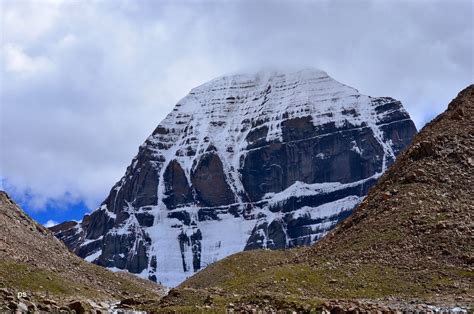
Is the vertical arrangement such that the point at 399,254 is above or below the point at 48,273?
below

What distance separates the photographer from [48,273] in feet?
400

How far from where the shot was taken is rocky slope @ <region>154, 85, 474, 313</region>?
313 ft

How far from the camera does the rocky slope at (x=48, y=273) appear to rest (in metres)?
108

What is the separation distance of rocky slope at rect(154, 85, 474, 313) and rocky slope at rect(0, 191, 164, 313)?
13.7 m

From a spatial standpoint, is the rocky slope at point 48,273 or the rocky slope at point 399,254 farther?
the rocky slope at point 48,273

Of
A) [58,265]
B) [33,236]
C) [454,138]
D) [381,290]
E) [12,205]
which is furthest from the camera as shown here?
[12,205]

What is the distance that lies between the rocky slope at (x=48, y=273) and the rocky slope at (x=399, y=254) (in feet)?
44.9

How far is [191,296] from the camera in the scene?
10019cm

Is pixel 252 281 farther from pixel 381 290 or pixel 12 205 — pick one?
pixel 12 205

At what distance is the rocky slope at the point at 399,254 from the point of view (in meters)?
95.3

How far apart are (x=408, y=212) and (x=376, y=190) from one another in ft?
55.2

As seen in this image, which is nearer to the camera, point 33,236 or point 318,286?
point 318,286

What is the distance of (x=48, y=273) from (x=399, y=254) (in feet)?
148

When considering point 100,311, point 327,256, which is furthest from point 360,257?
point 100,311
